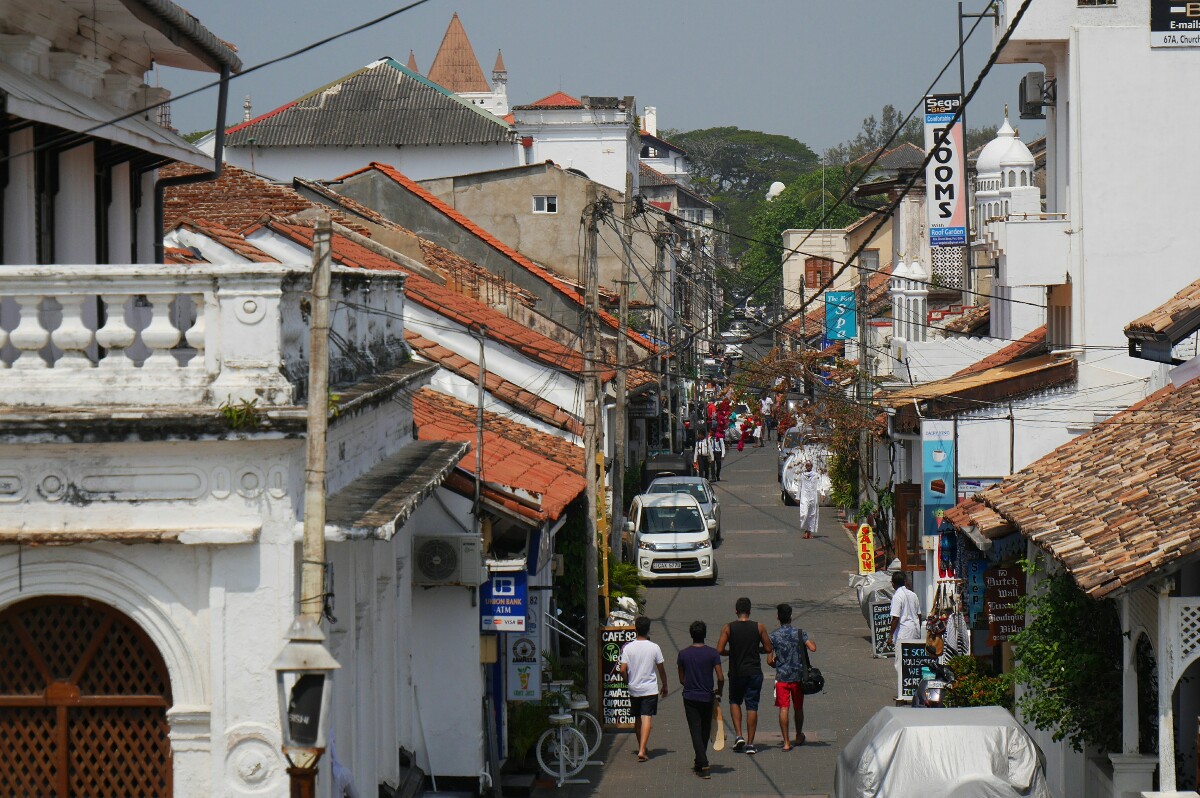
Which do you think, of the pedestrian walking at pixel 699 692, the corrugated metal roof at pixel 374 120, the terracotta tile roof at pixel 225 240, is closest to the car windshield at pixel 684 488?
the terracotta tile roof at pixel 225 240

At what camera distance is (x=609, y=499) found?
1145 inches

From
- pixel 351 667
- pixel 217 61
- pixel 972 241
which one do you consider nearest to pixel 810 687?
pixel 351 667

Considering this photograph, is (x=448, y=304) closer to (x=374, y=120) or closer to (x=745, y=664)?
(x=745, y=664)

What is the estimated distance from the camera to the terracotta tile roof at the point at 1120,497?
9.43 m

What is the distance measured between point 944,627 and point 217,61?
1113 cm

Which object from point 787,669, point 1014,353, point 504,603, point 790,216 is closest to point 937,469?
point 1014,353

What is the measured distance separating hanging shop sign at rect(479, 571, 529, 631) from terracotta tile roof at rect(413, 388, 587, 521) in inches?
26.7

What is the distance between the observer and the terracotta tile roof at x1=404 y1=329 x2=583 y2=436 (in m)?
19.7

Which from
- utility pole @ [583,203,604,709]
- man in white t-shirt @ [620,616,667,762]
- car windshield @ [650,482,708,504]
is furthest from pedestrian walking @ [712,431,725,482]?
man in white t-shirt @ [620,616,667,762]

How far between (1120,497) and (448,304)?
40.3ft

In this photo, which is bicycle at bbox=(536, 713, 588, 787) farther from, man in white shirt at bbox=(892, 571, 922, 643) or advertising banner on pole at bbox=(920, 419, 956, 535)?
advertising banner on pole at bbox=(920, 419, 956, 535)

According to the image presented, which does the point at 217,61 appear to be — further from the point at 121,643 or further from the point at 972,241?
the point at 972,241

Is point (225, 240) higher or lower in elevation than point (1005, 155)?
lower

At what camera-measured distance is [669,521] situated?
29.7 meters
